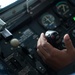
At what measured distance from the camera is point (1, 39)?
1.50 meters

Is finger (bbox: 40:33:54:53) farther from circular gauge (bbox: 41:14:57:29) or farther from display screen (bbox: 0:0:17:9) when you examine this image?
display screen (bbox: 0:0:17:9)

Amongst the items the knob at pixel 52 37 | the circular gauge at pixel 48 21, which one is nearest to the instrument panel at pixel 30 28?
the circular gauge at pixel 48 21

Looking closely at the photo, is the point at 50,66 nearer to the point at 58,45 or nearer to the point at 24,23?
the point at 58,45

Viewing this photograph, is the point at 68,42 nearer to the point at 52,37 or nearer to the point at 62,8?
the point at 52,37

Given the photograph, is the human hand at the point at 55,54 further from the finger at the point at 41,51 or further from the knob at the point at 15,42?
the knob at the point at 15,42

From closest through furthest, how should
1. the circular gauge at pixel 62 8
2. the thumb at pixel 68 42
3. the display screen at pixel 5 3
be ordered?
1. the thumb at pixel 68 42
2. the display screen at pixel 5 3
3. the circular gauge at pixel 62 8

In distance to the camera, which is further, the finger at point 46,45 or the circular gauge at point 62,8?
the circular gauge at point 62,8

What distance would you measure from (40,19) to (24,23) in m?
0.11

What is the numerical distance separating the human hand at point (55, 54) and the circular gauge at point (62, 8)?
306 millimetres

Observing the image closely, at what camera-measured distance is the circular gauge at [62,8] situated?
1700 millimetres

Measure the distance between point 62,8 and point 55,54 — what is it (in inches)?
15.5


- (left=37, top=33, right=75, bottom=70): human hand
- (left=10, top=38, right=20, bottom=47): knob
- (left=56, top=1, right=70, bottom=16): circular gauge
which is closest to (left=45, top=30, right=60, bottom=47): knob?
→ (left=37, top=33, right=75, bottom=70): human hand

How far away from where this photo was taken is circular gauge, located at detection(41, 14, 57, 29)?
163 cm

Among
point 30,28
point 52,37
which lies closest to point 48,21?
point 30,28
